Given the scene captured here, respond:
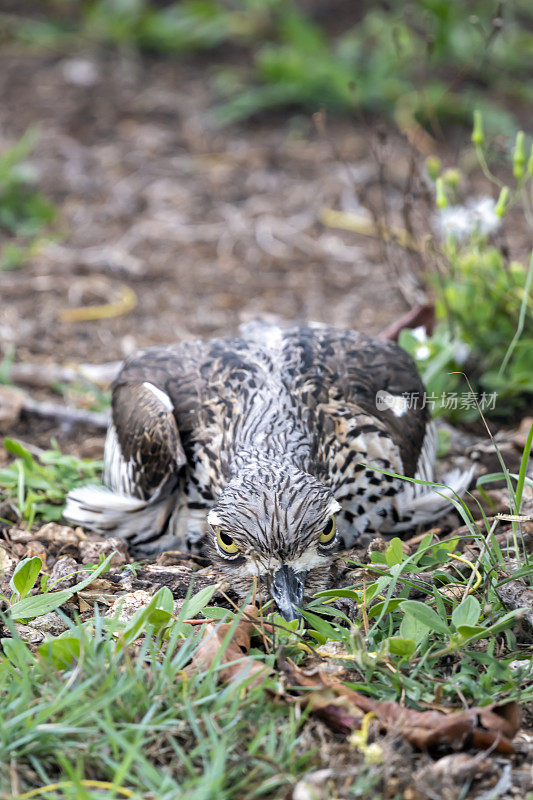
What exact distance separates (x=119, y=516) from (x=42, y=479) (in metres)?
0.49

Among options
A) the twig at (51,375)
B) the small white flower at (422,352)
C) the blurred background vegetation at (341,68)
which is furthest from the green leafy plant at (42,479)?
the blurred background vegetation at (341,68)

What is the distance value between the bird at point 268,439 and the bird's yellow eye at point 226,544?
19mm

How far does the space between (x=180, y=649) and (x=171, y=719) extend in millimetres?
380

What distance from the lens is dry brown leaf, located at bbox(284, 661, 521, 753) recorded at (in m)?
2.55

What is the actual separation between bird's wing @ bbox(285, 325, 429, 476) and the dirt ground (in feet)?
4.15

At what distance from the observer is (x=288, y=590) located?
3.20 m

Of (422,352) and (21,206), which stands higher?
(21,206)

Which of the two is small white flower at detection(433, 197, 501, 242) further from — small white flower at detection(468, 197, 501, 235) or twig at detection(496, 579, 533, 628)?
twig at detection(496, 579, 533, 628)

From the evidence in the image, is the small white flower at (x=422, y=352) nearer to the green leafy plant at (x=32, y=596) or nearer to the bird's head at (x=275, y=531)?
the bird's head at (x=275, y=531)

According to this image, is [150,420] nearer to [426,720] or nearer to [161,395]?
[161,395]

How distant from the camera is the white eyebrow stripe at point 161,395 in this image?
156 inches

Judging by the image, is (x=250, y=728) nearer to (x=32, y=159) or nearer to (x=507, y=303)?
(x=507, y=303)

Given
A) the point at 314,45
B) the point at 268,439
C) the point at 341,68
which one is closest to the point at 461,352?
the point at 268,439

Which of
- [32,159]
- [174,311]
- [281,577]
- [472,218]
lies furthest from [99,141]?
[281,577]
